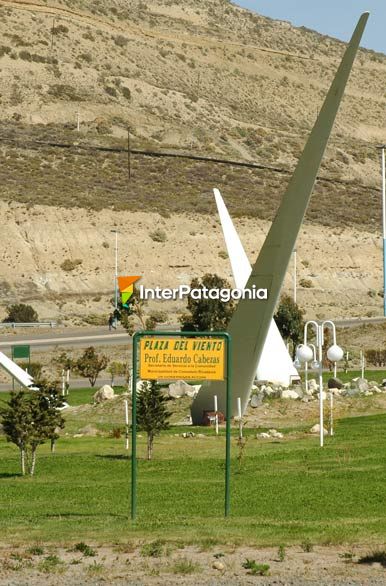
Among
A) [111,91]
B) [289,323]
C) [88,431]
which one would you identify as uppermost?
[111,91]

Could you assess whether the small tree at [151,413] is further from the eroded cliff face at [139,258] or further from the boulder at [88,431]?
the eroded cliff face at [139,258]

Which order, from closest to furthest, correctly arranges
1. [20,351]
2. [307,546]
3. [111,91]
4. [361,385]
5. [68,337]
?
[307,546]
[361,385]
[20,351]
[68,337]
[111,91]

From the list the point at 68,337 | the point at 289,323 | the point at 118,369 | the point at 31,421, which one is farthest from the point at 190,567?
the point at 68,337

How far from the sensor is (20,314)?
71.4 metres

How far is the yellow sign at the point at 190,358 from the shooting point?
16.2 metres

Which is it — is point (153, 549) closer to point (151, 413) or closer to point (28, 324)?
point (151, 413)

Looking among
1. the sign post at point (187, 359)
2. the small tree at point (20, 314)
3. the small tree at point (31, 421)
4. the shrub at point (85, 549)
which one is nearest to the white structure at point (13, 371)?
the small tree at point (31, 421)

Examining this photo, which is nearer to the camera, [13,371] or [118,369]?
[13,371]

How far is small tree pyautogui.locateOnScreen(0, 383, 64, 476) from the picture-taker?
73.5ft

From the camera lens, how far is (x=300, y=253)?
89.7 m

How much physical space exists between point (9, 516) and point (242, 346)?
11.1 metres

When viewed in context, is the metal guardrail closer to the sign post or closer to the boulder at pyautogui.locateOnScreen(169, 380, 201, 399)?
the boulder at pyautogui.locateOnScreen(169, 380, 201, 399)

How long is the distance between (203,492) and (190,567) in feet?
22.3

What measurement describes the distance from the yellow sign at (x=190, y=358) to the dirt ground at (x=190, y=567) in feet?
9.85
